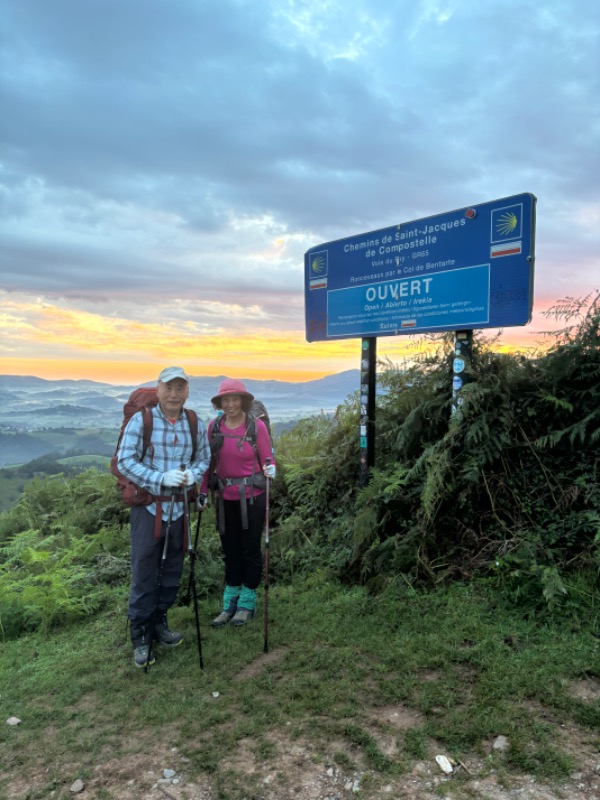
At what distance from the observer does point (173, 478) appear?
474 centimetres

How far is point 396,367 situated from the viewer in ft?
24.1

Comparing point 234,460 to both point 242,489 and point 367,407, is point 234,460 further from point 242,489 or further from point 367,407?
point 367,407

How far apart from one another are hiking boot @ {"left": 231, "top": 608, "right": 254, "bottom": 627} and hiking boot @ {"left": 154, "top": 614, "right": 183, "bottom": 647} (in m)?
0.58

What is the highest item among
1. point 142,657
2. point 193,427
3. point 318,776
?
point 193,427

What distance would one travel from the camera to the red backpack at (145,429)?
4855 millimetres

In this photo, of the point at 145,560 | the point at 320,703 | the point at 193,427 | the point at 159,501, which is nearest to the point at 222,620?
the point at 145,560

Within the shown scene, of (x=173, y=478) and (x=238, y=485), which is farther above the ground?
(x=173, y=478)

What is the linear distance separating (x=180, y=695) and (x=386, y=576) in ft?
7.99

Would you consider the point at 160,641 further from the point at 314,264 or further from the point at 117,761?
the point at 314,264

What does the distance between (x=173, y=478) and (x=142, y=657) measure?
1767 millimetres

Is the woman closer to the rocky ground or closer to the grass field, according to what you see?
the grass field

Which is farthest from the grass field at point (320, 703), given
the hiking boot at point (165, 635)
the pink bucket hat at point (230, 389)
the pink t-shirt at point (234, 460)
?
the pink bucket hat at point (230, 389)

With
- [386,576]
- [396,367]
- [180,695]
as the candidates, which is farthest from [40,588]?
[396,367]

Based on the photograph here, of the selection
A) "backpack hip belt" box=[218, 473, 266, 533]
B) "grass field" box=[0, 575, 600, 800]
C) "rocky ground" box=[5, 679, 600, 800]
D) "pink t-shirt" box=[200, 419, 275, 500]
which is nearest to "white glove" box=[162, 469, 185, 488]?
"pink t-shirt" box=[200, 419, 275, 500]
